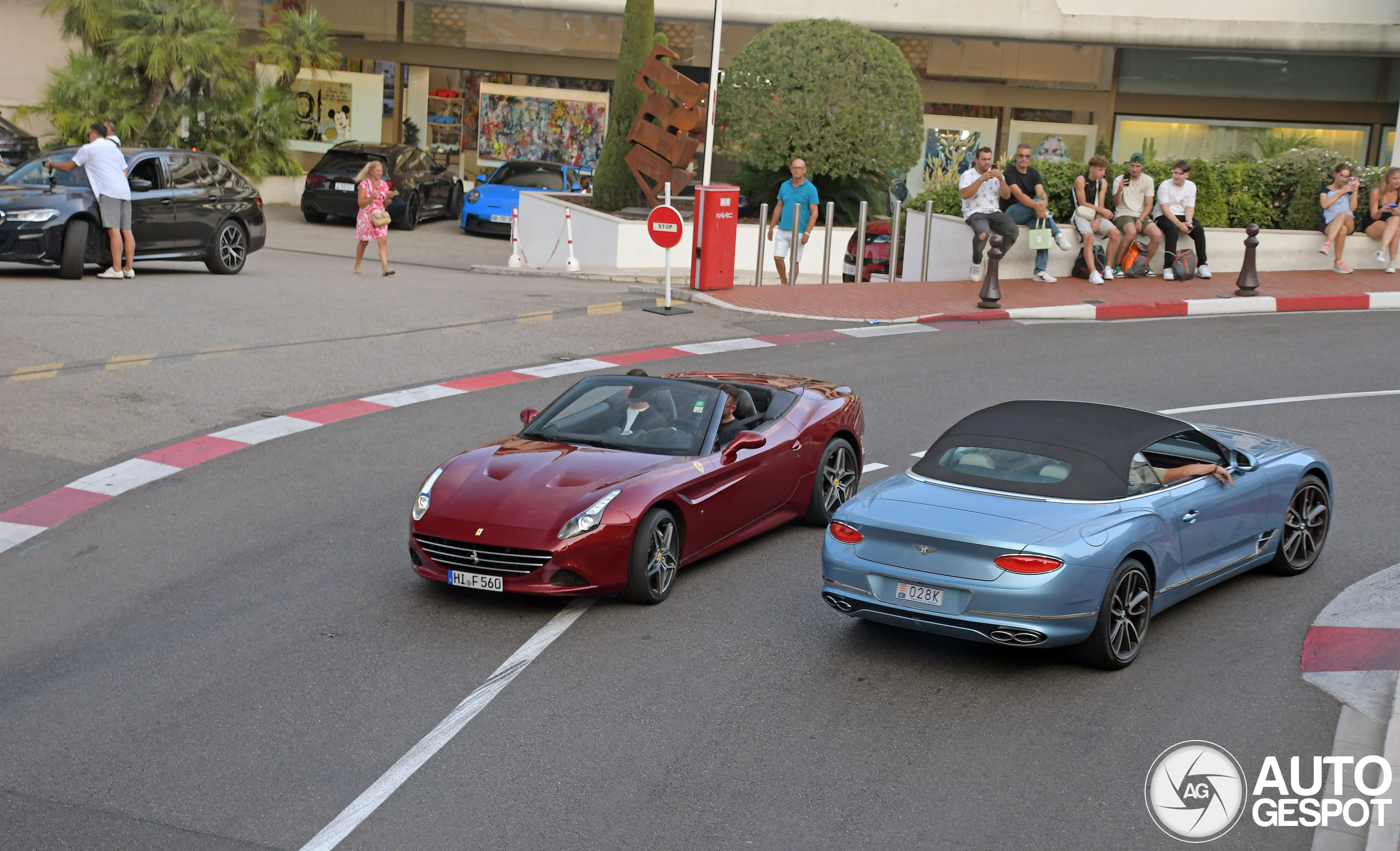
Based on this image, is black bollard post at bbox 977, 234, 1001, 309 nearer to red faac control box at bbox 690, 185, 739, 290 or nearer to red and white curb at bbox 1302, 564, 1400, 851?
red faac control box at bbox 690, 185, 739, 290

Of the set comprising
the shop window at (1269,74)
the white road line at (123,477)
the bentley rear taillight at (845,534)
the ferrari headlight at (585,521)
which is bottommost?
the white road line at (123,477)

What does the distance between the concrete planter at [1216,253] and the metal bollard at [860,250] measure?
930 mm

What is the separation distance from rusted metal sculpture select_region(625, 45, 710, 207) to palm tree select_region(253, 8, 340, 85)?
11.4 metres

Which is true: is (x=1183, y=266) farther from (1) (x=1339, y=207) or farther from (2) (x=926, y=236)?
(2) (x=926, y=236)

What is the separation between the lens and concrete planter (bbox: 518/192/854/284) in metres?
24.8

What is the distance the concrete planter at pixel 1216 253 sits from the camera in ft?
71.3

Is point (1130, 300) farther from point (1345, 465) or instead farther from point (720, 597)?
point (720, 597)

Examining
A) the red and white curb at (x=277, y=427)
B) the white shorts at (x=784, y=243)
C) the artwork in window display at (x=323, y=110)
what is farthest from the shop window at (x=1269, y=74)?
the artwork in window display at (x=323, y=110)

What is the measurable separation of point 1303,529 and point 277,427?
8378mm

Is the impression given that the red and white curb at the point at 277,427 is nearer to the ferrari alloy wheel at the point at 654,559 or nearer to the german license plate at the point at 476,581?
the german license plate at the point at 476,581

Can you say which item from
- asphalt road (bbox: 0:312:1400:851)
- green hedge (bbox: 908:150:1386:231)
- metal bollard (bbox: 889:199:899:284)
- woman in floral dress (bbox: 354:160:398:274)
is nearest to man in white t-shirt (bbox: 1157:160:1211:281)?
green hedge (bbox: 908:150:1386:231)

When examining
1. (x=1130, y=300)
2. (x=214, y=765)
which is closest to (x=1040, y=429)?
(x=214, y=765)

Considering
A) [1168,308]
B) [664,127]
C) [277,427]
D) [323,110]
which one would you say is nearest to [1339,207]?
[1168,308]

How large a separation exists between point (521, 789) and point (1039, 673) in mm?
2857
